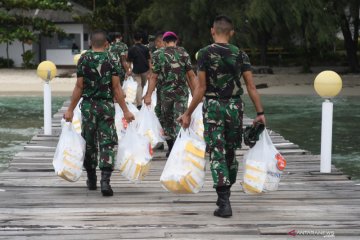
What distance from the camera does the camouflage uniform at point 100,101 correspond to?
676cm

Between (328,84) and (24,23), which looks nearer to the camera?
(328,84)

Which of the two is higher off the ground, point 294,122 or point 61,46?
point 294,122

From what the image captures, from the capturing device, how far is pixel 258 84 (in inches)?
1056

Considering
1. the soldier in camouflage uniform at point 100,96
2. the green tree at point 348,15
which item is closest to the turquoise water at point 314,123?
the soldier in camouflage uniform at point 100,96

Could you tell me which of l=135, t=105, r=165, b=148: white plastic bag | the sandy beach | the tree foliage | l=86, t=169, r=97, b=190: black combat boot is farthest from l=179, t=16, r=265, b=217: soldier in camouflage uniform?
the tree foliage

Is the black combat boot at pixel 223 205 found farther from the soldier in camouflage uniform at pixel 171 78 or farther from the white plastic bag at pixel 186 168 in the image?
the soldier in camouflage uniform at pixel 171 78

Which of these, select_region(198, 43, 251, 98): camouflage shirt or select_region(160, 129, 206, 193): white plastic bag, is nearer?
select_region(198, 43, 251, 98): camouflage shirt

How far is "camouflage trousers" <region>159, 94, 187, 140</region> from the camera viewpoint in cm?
876

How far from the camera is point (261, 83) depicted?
2753cm

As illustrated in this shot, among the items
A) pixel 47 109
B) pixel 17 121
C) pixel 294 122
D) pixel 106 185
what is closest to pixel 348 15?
pixel 294 122

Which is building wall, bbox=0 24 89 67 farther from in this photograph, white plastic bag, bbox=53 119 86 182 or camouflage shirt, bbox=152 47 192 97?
white plastic bag, bbox=53 119 86 182

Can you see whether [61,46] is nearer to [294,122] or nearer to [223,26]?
[294,122]

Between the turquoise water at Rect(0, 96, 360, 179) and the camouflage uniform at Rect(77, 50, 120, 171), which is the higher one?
the camouflage uniform at Rect(77, 50, 120, 171)

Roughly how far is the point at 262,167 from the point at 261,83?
2157 centimetres
